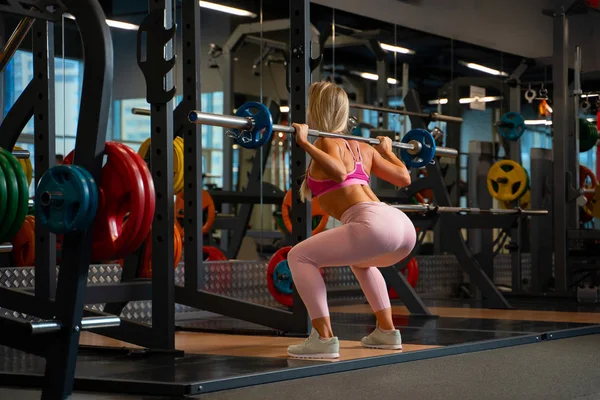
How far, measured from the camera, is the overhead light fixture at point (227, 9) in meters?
6.61

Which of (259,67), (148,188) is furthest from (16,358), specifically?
(259,67)

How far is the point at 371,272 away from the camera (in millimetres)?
3926

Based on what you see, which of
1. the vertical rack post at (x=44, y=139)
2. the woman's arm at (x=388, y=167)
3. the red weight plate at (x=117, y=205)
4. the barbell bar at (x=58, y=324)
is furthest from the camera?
the woman's arm at (x=388, y=167)

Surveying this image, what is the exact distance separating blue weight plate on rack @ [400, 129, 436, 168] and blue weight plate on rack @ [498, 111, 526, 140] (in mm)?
3320

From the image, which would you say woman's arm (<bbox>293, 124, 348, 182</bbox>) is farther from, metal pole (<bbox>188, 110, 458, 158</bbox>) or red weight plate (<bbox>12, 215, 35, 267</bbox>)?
red weight plate (<bbox>12, 215, 35, 267</bbox>)

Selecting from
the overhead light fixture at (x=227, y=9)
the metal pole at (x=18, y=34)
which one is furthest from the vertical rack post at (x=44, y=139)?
the overhead light fixture at (x=227, y=9)

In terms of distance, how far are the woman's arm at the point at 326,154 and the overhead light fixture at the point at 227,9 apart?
3.09 metres

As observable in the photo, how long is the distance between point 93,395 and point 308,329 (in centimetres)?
163

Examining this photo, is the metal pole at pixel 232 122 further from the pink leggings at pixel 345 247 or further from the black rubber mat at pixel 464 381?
the black rubber mat at pixel 464 381

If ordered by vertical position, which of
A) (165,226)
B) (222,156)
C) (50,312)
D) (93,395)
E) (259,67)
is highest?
(259,67)

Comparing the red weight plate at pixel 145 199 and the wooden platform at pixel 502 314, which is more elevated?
the red weight plate at pixel 145 199

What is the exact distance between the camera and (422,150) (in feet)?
14.6

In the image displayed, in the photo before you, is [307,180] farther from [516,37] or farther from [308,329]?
[516,37]

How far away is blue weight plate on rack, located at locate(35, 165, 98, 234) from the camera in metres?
2.69
